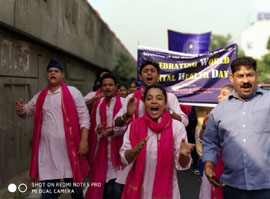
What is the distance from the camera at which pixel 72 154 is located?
3.76 m

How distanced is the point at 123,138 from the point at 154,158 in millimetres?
580

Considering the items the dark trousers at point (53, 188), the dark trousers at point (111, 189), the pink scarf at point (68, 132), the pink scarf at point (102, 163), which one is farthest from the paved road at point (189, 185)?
the pink scarf at point (68, 132)

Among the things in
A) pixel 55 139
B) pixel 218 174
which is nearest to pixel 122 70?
pixel 55 139

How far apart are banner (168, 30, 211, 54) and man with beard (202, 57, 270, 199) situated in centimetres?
485

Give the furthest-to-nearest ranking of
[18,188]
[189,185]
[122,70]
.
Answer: [122,70], [189,185], [18,188]

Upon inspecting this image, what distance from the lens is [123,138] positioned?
3242 millimetres

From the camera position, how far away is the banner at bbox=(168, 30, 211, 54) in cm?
736

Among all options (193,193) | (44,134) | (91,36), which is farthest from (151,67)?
(91,36)

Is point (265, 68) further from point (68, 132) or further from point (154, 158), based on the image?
point (154, 158)

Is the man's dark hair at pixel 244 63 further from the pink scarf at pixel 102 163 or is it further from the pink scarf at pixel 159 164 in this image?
the pink scarf at pixel 102 163

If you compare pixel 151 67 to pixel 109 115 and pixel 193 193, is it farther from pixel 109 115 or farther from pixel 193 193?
pixel 193 193

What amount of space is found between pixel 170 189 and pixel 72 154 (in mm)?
1444

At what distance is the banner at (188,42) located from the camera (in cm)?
736

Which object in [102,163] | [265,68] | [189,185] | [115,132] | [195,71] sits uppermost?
[265,68]
